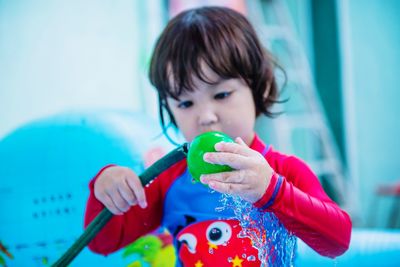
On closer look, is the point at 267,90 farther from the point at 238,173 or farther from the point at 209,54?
the point at 238,173

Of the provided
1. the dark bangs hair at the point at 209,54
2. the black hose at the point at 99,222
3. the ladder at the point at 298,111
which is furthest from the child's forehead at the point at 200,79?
the ladder at the point at 298,111

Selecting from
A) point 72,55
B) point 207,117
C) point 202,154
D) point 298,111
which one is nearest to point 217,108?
point 207,117

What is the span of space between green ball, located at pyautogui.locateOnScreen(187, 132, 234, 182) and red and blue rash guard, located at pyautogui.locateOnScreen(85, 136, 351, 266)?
0.07 meters

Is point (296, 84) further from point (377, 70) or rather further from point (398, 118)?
point (398, 118)

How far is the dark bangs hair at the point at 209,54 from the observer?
2.11ft

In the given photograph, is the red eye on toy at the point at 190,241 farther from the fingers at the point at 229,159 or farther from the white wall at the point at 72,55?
the white wall at the point at 72,55

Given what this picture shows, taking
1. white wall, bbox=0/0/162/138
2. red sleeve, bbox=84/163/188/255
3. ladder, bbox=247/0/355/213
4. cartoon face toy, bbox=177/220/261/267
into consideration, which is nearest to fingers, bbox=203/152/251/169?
cartoon face toy, bbox=177/220/261/267

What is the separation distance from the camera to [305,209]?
534 millimetres

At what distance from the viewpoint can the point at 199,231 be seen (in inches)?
24.6

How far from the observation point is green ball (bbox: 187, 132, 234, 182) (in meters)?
0.49

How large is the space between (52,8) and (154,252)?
79 cm

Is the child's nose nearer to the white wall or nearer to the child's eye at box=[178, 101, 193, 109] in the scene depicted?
the child's eye at box=[178, 101, 193, 109]

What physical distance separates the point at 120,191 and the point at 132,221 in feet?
0.33

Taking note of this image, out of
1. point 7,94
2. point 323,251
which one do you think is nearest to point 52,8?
point 7,94
